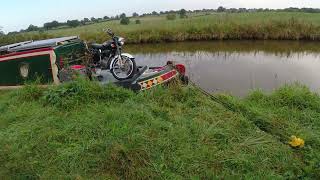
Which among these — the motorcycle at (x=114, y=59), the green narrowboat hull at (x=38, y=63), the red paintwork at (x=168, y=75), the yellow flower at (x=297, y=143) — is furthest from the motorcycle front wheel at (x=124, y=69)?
the yellow flower at (x=297, y=143)

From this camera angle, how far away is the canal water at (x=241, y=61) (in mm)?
10102

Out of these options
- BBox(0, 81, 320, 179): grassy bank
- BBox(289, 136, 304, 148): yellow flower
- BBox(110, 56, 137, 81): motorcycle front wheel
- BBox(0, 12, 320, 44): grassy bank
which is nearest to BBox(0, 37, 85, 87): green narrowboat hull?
BBox(0, 81, 320, 179): grassy bank

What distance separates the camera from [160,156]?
15.4 feet

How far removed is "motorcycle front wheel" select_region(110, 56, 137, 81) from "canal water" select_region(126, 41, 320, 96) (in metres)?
2.80

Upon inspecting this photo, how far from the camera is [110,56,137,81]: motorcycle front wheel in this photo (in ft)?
24.3

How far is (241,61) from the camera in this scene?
13.4 metres

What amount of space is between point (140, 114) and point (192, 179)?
1634 mm

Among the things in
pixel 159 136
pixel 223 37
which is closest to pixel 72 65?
pixel 159 136

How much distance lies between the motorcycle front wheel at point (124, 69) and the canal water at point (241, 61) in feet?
9.19

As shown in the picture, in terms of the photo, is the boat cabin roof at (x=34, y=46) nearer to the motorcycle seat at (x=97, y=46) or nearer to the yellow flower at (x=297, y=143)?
the motorcycle seat at (x=97, y=46)

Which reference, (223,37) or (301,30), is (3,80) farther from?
(301,30)

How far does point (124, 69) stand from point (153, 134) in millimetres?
2620

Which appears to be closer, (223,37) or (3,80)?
(3,80)

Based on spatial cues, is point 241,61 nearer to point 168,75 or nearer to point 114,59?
point 168,75
